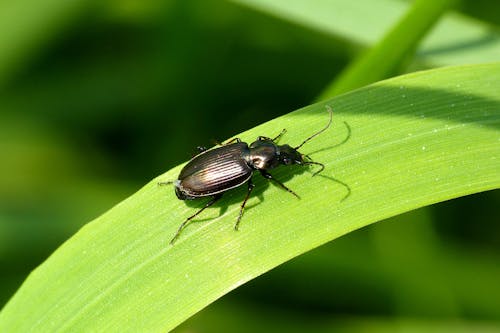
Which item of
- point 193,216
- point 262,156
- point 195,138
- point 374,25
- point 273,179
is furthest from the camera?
point 195,138

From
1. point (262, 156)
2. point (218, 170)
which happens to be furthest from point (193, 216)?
point (262, 156)

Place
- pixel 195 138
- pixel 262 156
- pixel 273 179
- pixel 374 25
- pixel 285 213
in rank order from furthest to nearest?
1. pixel 195 138
2. pixel 374 25
3. pixel 262 156
4. pixel 273 179
5. pixel 285 213

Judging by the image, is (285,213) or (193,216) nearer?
(285,213)

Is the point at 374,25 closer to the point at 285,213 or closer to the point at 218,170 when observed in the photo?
the point at 218,170

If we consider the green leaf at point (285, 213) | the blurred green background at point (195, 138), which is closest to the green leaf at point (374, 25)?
the blurred green background at point (195, 138)

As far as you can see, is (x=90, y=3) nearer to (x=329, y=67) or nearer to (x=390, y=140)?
(x=329, y=67)

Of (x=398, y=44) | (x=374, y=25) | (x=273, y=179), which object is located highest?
(x=374, y=25)

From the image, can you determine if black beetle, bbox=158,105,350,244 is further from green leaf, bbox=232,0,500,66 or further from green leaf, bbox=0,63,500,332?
green leaf, bbox=232,0,500,66
